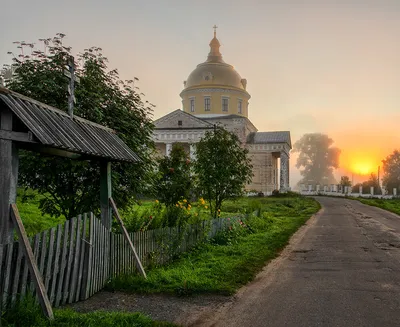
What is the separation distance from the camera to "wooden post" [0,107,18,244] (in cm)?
552

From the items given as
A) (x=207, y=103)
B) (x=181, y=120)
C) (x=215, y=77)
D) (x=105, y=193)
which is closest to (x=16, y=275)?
(x=105, y=193)

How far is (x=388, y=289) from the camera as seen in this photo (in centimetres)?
788

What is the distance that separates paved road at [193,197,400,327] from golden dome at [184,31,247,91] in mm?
48791

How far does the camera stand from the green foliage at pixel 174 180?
16797 mm

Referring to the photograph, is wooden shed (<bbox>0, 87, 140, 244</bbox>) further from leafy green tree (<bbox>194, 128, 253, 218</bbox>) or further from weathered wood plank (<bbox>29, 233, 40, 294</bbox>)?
leafy green tree (<bbox>194, 128, 253, 218</bbox>)

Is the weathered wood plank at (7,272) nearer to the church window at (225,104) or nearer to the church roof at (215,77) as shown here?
the church roof at (215,77)

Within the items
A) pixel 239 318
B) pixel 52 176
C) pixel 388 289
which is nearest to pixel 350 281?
pixel 388 289

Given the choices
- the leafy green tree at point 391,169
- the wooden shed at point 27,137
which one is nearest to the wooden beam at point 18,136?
the wooden shed at point 27,137

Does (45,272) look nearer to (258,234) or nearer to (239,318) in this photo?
(239,318)

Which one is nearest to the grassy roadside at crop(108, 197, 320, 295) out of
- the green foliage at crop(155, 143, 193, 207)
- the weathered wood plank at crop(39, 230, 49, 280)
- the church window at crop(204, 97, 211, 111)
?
the weathered wood plank at crop(39, 230, 49, 280)

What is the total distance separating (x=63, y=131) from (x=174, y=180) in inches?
423

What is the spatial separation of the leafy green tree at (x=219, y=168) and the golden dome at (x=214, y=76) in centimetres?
4390

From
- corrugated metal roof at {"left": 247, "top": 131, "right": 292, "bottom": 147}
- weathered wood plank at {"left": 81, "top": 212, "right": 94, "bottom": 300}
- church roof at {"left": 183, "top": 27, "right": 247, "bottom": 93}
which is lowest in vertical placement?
weathered wood plank at {"left": 81, "top": 212, "right": 94, "bottom": 300}

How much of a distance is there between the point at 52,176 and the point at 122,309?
11.9ft
